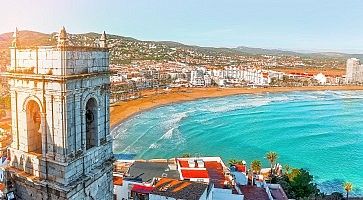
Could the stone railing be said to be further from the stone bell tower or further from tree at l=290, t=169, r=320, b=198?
tree at l=290, t=169, r=320, b=198

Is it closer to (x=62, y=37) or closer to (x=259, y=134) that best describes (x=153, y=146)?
(x=259, y=134)

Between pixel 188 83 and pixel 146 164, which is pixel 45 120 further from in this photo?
pixel 188 83

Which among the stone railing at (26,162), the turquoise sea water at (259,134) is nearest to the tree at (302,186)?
the turquoise sea water at (259,134)

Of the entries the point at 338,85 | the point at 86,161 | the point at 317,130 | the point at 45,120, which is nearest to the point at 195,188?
the point at 86,161

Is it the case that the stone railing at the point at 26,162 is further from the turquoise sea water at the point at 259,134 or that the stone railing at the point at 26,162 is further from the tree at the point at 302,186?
the turquoise sea water at the point at 259,134

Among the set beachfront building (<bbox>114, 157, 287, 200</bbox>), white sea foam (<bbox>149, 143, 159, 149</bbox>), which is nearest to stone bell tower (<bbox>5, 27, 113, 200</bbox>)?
beachfront building (<bbox>114, 157, 287, 200</bbox>)

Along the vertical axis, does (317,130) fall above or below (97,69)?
below

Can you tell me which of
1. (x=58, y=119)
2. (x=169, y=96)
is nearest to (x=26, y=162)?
(x=58, y=119)
